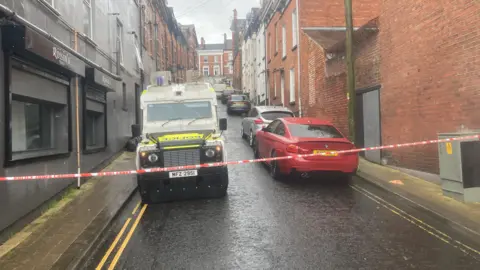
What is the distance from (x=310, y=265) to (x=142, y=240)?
242 cm

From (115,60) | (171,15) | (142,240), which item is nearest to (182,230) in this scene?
(142,240)

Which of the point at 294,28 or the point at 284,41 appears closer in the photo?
the point at 294,28

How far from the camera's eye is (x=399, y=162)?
1041 cm

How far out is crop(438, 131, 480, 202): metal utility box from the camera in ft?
22.5

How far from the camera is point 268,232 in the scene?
5.74 metres

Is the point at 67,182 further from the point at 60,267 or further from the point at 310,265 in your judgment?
the point at 310,265

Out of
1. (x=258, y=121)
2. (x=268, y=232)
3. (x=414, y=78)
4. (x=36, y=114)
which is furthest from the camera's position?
(x=258, y=121)

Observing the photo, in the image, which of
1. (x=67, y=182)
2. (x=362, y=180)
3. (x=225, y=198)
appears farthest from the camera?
(x=362, y=180)

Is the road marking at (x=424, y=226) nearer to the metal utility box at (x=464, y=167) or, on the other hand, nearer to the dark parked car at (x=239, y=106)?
the metal utility box at (x=464, y=167)

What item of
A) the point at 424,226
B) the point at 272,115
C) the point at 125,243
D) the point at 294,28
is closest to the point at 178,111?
the point at 125,243

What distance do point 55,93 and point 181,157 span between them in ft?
10.5

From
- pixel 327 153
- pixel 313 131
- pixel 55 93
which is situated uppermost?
pixel 55 93

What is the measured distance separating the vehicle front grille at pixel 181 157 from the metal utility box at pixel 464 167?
4623 millimetres

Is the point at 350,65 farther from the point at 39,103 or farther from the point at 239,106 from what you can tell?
the point at 239,106
